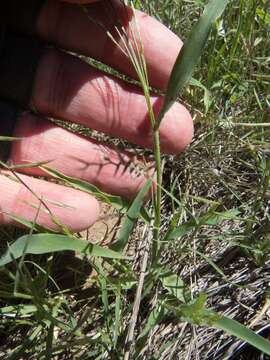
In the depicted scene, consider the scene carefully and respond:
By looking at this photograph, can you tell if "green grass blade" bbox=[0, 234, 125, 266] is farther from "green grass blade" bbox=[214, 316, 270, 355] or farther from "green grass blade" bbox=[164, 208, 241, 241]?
"green grass blade" bbox=[214, 316, 270, 355]

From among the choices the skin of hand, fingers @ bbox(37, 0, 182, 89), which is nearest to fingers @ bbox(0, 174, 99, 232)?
the skin of hand

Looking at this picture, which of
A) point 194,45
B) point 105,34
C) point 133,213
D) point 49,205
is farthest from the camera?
Result: point 105,34

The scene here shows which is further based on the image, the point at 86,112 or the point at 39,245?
the point at 86,112

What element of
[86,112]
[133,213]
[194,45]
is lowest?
[133,213]

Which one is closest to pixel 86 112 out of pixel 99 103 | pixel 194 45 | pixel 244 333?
pixel 99 103

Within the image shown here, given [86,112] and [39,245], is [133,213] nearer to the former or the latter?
[39,245]

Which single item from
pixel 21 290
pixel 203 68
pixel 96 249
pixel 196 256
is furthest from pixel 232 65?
pixel 21 290
